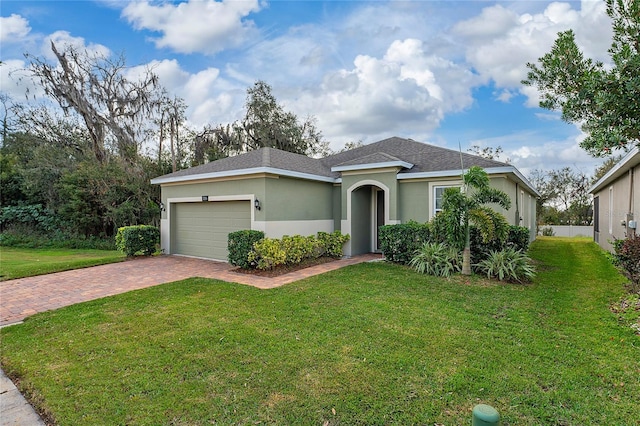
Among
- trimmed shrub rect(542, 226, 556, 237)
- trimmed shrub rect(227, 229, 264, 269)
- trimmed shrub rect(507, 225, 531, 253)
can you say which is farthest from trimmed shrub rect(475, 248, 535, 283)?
trimmed shrub rect(542, 226, 556, 237)

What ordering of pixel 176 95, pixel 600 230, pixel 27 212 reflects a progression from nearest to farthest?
pixel 600 230 → pixel 27 212 → pixel 176 95

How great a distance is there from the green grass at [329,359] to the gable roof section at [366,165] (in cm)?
473

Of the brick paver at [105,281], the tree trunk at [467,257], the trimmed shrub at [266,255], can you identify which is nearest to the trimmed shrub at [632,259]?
the tree trunk at [467,257]

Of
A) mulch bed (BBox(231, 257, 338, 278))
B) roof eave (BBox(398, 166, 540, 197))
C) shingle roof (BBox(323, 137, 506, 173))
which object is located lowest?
mulch bed (BBox(231, 257, 338, 278))

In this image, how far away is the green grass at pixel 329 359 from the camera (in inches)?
120

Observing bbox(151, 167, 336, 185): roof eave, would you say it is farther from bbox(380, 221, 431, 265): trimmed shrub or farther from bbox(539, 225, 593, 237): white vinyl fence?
bbox(539, 225, 593, 237): white vinyl fence

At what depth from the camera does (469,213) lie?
8297 millimetres

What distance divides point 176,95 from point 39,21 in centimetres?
1127

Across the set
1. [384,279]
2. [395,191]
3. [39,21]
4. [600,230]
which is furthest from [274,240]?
[600,230]

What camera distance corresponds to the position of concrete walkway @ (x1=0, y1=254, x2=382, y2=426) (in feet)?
21.4

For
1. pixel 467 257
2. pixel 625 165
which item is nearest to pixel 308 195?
pixel 467 257

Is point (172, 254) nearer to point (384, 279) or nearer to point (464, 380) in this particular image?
point (384, 279)

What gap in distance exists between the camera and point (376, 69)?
15.2 m

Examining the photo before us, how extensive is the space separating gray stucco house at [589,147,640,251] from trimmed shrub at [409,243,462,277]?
368 cm
